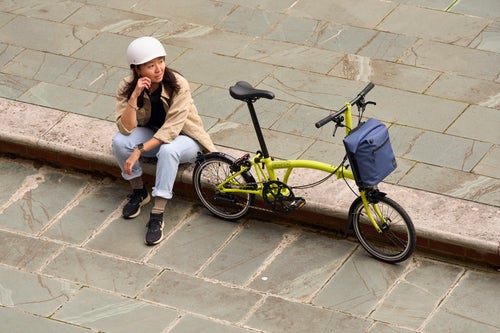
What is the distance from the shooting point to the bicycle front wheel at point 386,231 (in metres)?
8.45

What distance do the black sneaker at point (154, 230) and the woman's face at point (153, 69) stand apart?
1.07m

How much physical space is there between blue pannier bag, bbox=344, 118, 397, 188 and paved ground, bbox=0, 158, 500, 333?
32.0 inches

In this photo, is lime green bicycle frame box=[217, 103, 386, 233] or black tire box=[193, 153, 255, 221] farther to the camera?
black tire box=[193, 153, 255, 221]

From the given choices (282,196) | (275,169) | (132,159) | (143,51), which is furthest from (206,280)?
(143,51)

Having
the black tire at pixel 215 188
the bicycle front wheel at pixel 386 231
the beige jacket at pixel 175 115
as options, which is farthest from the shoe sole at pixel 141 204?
the bicycle front wheel at pixel 386 231

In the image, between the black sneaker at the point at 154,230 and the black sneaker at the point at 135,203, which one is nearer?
the black sneaker at the point at 154,230

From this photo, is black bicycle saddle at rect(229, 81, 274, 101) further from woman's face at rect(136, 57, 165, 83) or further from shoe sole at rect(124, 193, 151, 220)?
shoe sole at rect(124, 193, 151, 220)

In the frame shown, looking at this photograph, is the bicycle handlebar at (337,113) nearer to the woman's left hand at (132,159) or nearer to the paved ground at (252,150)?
the paved ground at (252,150)

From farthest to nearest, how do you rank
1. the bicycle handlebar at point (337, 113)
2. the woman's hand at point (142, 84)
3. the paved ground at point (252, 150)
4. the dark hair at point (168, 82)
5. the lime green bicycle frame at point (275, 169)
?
the dark hair at point (168, 82), the woman's hand at point (142, 84), the lime green bicycle frame at point (275, 169), the paved ground at point (252, 150), the bicycle handlebar at point (337, 113)

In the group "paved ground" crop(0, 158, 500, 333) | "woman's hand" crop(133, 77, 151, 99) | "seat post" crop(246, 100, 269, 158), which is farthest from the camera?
"woman's hand" crop(133, 77, 151, 99)

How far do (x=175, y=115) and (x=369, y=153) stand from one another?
66.6 inches

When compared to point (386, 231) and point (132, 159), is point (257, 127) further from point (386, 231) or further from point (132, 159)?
point (386, 231)

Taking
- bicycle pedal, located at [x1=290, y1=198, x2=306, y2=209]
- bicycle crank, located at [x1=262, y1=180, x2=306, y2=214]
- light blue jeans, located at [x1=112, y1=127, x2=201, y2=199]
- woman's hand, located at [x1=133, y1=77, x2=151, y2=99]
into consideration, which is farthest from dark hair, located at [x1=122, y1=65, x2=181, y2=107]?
bicycle pedal, located at [x1=290, y1=198, x2=306, y2=209]

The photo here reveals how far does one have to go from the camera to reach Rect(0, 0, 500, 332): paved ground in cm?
838
